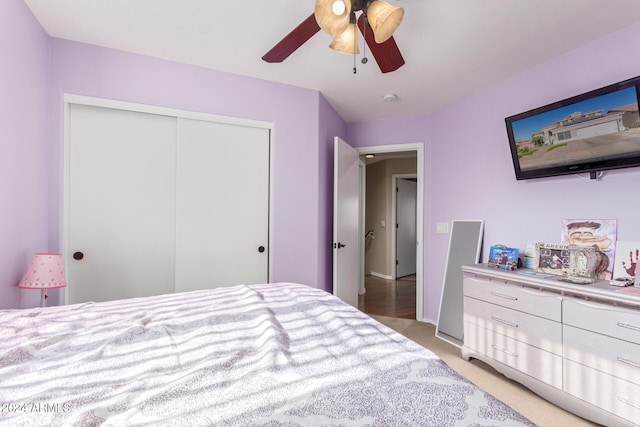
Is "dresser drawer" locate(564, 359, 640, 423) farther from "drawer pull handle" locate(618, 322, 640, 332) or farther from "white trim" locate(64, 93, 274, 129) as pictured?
"white trim" locate(64, 93, 274, 129)

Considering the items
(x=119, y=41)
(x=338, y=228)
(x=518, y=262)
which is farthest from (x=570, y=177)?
(x=119, y=41)

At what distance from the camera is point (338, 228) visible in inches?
124

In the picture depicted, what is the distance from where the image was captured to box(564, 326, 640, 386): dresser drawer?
5.15 ft

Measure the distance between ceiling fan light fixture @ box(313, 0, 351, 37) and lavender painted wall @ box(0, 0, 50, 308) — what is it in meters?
1.68

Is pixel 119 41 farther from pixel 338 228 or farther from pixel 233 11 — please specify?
pixel 338 228

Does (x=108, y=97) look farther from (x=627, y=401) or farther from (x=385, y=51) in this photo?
(x=627, y=401)

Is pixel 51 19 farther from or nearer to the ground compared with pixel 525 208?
farther from the ground

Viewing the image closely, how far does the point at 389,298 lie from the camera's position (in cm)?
449

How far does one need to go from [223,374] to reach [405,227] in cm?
567

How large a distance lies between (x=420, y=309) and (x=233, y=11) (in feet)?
11.1

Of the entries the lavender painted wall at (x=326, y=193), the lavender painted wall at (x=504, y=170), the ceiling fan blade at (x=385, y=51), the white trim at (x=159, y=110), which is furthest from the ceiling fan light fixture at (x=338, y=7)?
the lavender painted wall at (x=504, y=170)

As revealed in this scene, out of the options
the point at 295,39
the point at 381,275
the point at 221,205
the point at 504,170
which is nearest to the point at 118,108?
the point at 221,205

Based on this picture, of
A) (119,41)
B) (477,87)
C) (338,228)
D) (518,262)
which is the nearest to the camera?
(119,41)

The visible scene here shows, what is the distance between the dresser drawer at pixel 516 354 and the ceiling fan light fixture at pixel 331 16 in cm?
230
